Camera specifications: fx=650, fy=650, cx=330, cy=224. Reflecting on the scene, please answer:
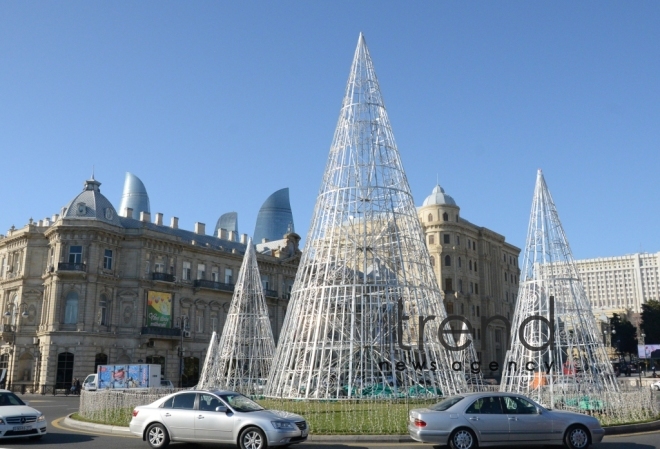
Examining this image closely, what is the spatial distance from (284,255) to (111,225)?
77.6 feet

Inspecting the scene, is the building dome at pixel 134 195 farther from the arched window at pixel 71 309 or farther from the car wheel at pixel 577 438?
the car wheel at pixel 577 438

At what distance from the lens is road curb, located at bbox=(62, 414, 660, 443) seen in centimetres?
1614

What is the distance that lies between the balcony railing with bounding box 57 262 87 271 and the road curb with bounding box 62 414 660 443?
33.8 metres

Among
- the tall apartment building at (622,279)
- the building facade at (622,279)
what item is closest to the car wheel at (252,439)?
the building facade at (622,279)

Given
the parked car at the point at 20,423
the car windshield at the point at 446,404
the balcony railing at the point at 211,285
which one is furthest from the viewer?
the balcony railing at the point at 211,285

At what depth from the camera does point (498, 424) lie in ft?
47.8

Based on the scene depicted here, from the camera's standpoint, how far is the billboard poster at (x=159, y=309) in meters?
57.8

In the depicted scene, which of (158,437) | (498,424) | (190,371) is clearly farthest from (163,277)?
(498,424)

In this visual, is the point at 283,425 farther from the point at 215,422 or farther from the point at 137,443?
the point at 137,443

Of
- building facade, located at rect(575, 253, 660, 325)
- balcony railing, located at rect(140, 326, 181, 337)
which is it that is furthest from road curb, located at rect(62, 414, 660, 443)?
building facade, located at rect(575, 253, 660, 325)

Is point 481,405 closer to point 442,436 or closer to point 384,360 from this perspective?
point 442,436

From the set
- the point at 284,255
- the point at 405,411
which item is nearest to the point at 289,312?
the point at 405,411

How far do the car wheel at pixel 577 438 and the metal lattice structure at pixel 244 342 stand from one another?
70.6 feet

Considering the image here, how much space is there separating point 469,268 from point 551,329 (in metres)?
64.6
